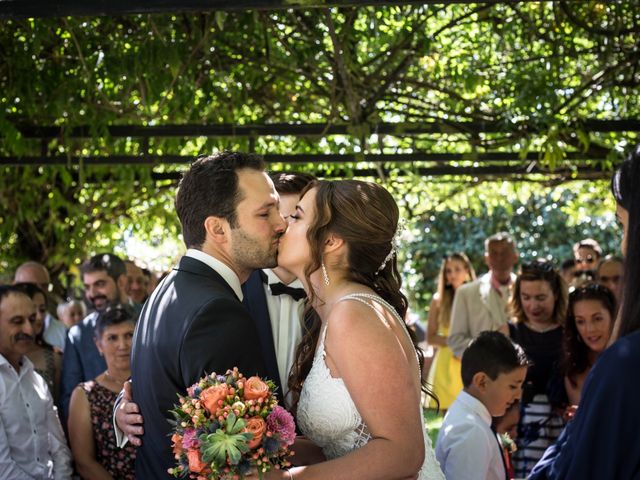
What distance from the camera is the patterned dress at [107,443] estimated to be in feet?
18.1

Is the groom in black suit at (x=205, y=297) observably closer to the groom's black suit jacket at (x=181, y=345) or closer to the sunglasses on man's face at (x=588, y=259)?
the groom's black suit jacket at (x=181, y=345)

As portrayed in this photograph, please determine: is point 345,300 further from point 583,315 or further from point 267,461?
point 583,315

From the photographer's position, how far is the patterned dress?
18.1ft

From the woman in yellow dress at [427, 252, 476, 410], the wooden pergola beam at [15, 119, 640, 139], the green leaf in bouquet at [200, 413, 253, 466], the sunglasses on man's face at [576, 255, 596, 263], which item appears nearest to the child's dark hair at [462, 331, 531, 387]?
the green leaf in bouquet at [200, 413, 253, 466]

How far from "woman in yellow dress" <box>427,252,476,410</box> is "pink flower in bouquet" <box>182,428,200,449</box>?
6916mm

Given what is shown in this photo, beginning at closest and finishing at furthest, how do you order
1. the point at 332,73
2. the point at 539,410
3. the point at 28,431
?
the point at 28,431, the point at 539,410, the point at 332,73

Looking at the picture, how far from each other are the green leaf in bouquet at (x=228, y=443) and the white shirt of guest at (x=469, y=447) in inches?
78.6

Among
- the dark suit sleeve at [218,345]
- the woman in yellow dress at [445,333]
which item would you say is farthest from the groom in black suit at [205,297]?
the woman in yellow dress at [445,333]

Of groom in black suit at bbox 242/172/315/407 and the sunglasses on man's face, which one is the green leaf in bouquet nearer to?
groom in black suit at bbox 242/172/315/407

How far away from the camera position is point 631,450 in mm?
2447

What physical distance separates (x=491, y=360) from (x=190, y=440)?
8.21 ft

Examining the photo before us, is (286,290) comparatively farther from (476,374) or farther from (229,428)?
(229,428)

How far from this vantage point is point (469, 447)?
4.60 m

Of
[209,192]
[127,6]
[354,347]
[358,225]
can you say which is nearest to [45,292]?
[127,6]
